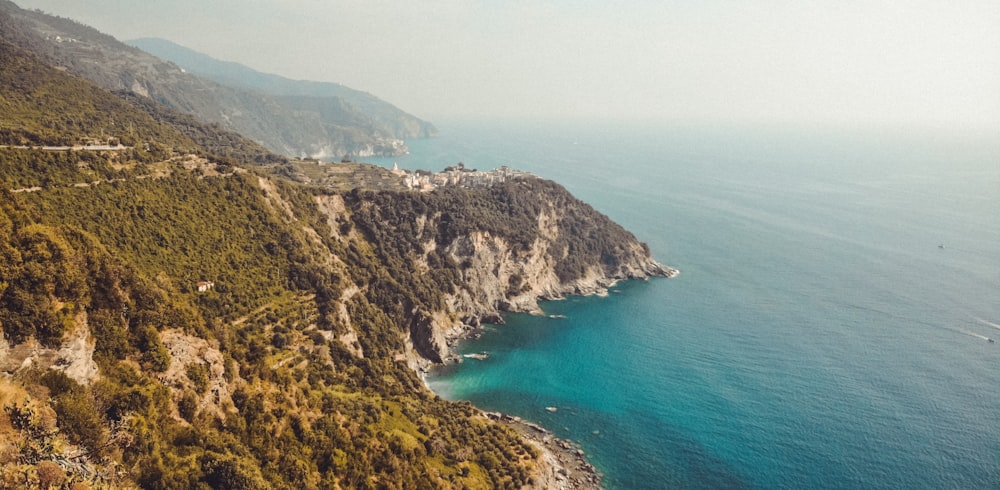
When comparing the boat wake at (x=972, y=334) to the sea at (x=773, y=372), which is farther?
the boat wake at (x=972, y=334)

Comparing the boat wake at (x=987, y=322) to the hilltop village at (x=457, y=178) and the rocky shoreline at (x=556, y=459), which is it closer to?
the rocky shoreline at (x=556, y=459)

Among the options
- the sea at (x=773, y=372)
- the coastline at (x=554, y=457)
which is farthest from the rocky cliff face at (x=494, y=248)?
the coastline at (x=554, y=457)

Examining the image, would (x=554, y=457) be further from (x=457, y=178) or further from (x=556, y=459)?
(x=457, y=178)

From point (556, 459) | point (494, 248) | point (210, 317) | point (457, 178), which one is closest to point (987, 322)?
point (556, 459)

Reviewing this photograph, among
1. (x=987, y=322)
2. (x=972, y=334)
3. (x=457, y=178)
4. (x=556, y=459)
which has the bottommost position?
(x=556, y=459)

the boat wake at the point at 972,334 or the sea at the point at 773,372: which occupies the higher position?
the boat wake at the point at 972,334

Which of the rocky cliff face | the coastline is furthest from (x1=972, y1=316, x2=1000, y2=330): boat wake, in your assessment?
the coastline

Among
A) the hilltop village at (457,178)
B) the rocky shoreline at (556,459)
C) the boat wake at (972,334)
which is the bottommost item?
the rocky shoreline at (556,459)

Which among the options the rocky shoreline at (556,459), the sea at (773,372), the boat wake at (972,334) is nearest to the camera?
the rocky shoreline at (556,459)

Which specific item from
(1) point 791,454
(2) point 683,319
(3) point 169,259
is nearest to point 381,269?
(3) point 169,259

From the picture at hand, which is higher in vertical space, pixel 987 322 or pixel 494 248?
pixel 987 322

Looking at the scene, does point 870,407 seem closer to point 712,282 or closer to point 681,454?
point 681,454
